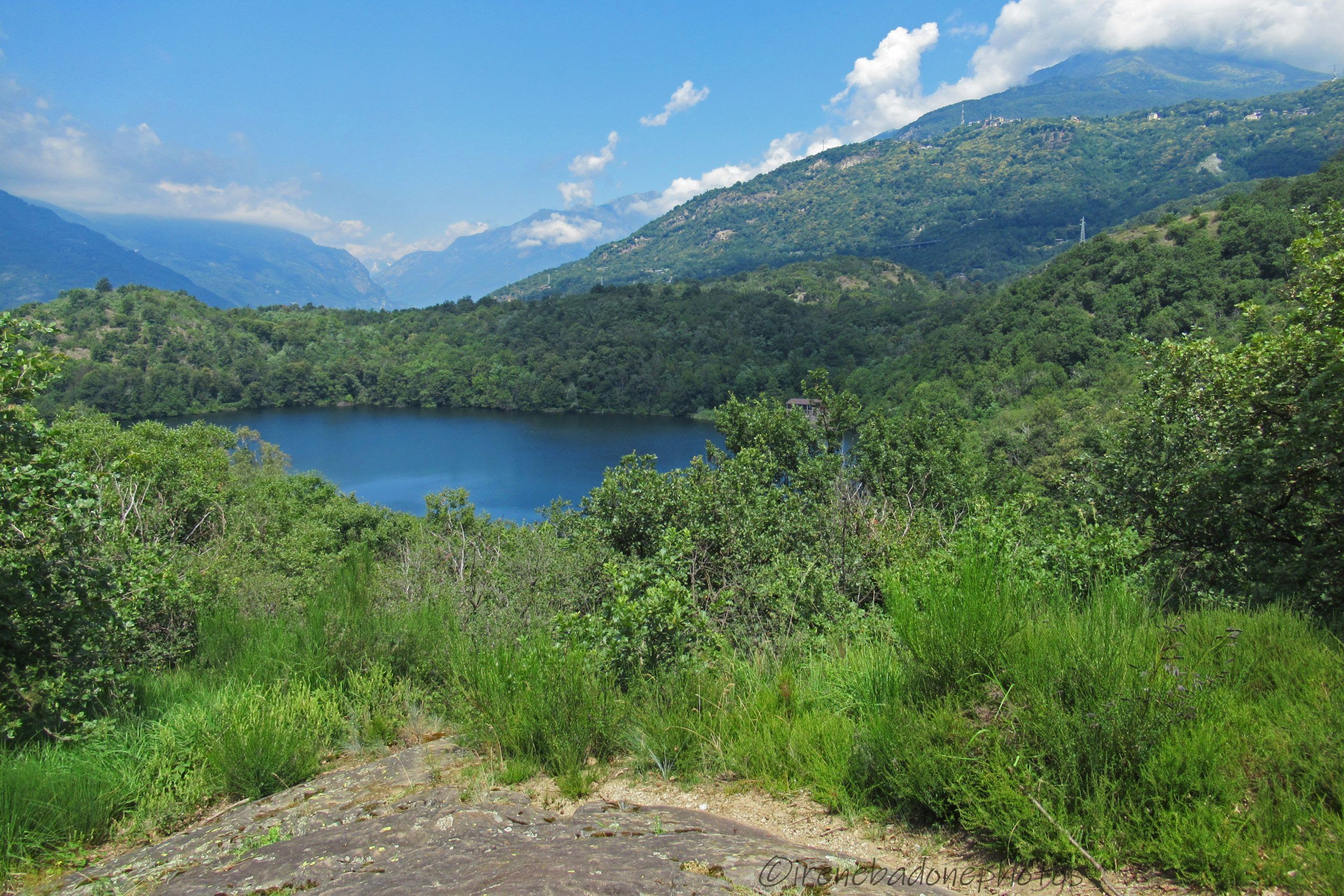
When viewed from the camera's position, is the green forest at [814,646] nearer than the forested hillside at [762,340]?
Yes

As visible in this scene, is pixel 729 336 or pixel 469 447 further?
pixel 729 336

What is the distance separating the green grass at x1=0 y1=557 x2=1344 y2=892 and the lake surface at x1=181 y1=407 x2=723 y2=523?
44.5 meters

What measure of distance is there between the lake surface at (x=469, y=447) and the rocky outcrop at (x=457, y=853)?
149 ft

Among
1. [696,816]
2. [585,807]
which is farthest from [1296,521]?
[585,807]

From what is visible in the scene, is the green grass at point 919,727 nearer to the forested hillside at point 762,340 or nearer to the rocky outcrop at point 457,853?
the rocky outcrop at point 457,853

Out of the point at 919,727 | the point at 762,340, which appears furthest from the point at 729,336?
the point at 919,727

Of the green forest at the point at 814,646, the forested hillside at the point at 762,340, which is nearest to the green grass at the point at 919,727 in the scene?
the green forest at the point at 814,646

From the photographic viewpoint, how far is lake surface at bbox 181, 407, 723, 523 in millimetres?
61438

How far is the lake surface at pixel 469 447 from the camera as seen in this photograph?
61.4 m

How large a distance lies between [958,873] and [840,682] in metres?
1.07

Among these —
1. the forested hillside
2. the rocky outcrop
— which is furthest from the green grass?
the forested hillside

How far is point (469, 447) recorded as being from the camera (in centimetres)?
7969

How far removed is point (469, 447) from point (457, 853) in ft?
264

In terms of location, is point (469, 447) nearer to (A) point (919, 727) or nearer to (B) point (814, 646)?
(B) point (814, 646)
